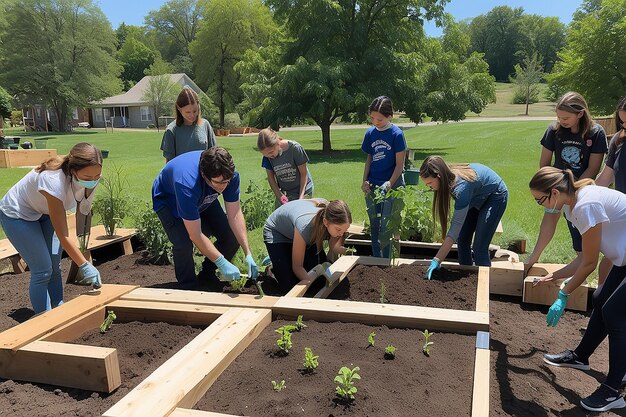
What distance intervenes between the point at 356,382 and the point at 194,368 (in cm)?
81

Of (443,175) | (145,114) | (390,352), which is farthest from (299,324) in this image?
(145,114)

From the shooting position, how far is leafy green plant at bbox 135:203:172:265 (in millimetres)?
5531

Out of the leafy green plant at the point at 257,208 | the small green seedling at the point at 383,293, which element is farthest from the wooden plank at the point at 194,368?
the leafy green plant at the point at 257,208

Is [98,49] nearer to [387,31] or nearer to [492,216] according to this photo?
[387,31]

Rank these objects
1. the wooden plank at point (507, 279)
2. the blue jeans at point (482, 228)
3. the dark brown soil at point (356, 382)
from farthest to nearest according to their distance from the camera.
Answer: the wooden plank at point (507, 279) < the blue jeans at point (482, 228) < the dark brown soil at point (356, 382)

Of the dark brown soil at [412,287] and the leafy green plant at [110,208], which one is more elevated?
the leafy green plant at [110,208]

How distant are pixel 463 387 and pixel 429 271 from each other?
1610 mm

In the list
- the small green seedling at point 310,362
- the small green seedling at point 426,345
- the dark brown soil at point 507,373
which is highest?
the small green seedling at point 310,362

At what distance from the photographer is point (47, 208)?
3.61 meters

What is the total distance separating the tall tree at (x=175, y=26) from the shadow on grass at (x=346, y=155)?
207 ft

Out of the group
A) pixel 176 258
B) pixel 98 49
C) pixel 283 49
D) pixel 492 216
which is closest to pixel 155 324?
pixel 176 258

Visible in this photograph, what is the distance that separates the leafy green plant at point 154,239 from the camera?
218 inches

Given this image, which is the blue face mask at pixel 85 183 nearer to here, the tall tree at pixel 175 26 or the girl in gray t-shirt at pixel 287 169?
the girl in gray t-shirt at pixel 287 169

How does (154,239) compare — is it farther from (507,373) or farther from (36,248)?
(507,373)
